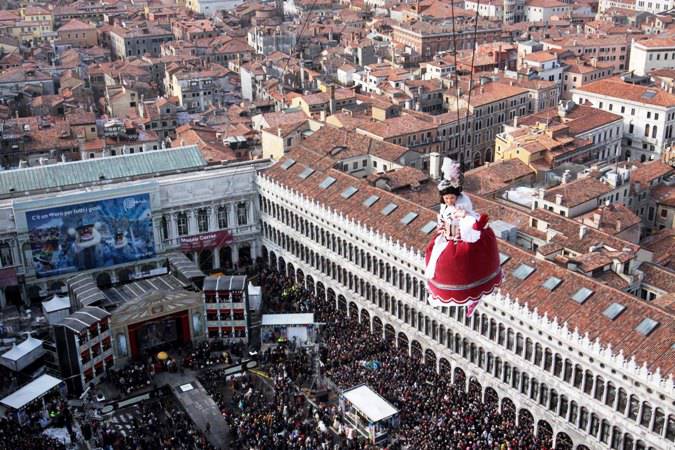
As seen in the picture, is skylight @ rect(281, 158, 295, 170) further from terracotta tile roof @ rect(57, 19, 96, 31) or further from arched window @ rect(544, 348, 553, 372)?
terracotta tile roof @ rect(57, 19, 96, 31)

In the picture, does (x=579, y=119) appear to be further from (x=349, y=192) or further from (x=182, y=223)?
(x=182, y=223)

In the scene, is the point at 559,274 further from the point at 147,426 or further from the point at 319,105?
the point at 319,105

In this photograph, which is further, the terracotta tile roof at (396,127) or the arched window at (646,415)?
the terracotta tile roof at (396,127)

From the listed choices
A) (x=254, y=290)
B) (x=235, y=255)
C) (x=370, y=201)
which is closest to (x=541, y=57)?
(x=235, y=255)

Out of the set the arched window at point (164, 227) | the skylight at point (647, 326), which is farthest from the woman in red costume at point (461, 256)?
the arched window at point (164, 227)

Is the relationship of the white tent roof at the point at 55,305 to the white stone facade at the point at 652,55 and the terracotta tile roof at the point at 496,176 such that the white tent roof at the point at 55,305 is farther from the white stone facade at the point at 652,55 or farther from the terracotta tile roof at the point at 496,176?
the white stone facade at the point at 652,55
